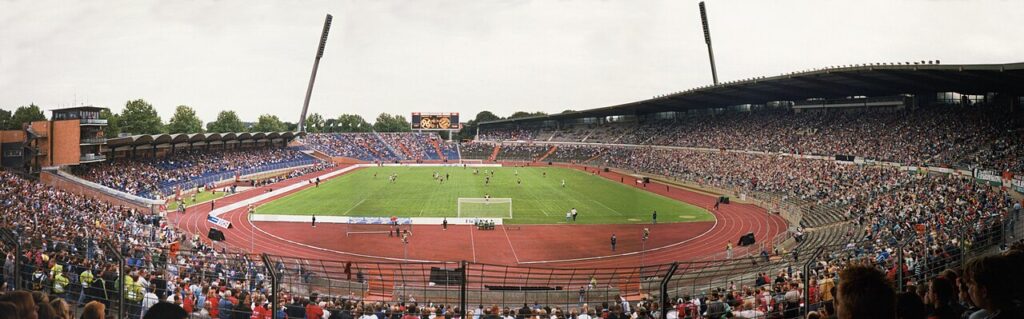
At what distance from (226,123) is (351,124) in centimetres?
3973

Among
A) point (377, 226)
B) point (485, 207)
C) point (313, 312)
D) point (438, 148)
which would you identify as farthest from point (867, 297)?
point (438, 148)

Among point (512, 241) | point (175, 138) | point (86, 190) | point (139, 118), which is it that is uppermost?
point (139, 118)

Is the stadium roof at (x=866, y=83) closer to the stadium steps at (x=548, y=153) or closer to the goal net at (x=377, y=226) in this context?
the stadium steps at (x=548, y=153)

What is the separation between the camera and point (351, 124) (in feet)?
510

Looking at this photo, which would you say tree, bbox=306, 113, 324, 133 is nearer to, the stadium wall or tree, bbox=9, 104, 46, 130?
tree, bbox=9, 104, 46, 130

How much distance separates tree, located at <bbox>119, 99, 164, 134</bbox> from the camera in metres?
92.4

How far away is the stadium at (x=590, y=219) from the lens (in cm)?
1041

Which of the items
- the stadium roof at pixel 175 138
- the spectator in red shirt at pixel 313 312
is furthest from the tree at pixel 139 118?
the spectator in red shirt at pixel 313 312

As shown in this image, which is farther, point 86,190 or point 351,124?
point 351,124

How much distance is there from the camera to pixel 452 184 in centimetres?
6147

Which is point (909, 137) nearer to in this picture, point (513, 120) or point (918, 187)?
point (918, 187)

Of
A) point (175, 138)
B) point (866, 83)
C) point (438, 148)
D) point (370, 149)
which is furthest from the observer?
point (438, 148)

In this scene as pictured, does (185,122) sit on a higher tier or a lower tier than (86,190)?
higher

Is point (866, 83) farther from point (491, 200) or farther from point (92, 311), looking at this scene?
point (92, 311)
